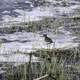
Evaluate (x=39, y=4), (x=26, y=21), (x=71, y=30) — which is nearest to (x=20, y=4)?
(x=39, y=4)

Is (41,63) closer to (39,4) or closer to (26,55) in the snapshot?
(26,55)

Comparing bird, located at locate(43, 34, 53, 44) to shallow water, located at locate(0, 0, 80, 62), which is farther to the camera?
bird, located at locate(43, 34, 53, 44)

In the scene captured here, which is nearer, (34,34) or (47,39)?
(47,39)

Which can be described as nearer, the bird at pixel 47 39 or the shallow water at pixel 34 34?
the shallow water at pixel 34 34

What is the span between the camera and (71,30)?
295 inches

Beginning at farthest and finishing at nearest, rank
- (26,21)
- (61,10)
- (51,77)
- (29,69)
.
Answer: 1. (61,10)
2. (26,21)
3. (29,69)
4. (51,77)

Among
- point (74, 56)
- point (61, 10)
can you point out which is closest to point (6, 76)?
point (74, 56)

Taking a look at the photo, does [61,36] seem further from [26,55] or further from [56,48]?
[26,55]

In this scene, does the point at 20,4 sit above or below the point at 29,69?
above

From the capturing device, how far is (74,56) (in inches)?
236

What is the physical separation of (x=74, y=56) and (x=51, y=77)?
1150 mm

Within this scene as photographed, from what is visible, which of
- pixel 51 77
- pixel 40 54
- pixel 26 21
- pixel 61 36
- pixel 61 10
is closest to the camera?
pixel 51 77

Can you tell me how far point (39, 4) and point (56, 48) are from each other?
3278 mm

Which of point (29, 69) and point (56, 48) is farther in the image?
point (56, 48)
